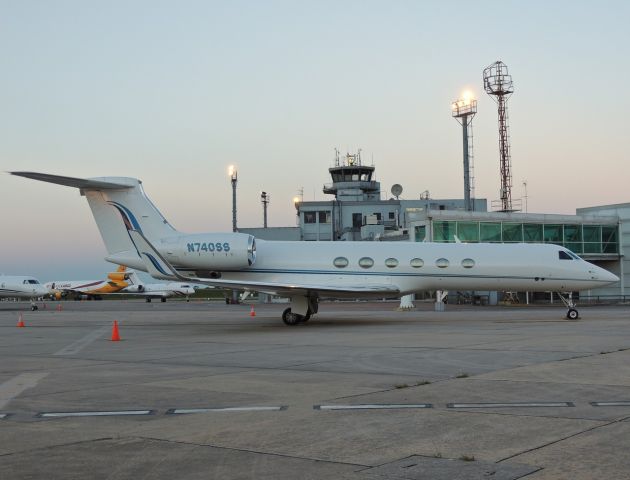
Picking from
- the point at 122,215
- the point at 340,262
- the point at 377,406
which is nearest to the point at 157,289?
the point at 122,215

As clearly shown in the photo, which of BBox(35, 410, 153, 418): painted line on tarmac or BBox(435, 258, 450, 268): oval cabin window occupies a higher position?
BBox(435, 258, 450, 268): oval cabin window

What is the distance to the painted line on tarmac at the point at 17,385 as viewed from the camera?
30.9 feet

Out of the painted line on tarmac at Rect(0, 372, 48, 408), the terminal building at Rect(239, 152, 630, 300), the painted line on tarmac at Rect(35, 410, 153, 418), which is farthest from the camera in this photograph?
the terminal building at Rect(239, 152, 630, 300)

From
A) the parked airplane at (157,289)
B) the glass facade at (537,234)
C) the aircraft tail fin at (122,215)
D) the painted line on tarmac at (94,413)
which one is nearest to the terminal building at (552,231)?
the glass facade at (537,234)

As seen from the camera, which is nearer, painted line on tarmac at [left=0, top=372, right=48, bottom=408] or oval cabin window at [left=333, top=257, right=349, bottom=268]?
painted line on tarmac at [left=0, top=372, right=48, bottom=408]

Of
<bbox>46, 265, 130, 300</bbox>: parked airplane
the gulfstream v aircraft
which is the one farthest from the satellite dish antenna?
the gulfstream v aircraft

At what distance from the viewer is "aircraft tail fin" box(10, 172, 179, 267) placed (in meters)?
25.8

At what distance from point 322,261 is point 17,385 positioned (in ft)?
51.6

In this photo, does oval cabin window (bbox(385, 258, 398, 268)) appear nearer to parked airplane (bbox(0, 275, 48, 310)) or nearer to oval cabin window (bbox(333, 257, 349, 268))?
oval cabin window (bbox(333, 257, 349, 268))

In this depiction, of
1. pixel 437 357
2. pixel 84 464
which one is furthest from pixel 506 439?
pixel 437 357

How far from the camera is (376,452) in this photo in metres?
5.97

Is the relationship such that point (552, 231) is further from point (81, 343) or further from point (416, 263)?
point (81, 343)

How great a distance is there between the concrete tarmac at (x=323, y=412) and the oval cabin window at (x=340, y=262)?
9339 millimetres

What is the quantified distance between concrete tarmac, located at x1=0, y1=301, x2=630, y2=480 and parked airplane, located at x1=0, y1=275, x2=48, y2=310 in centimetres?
3968
